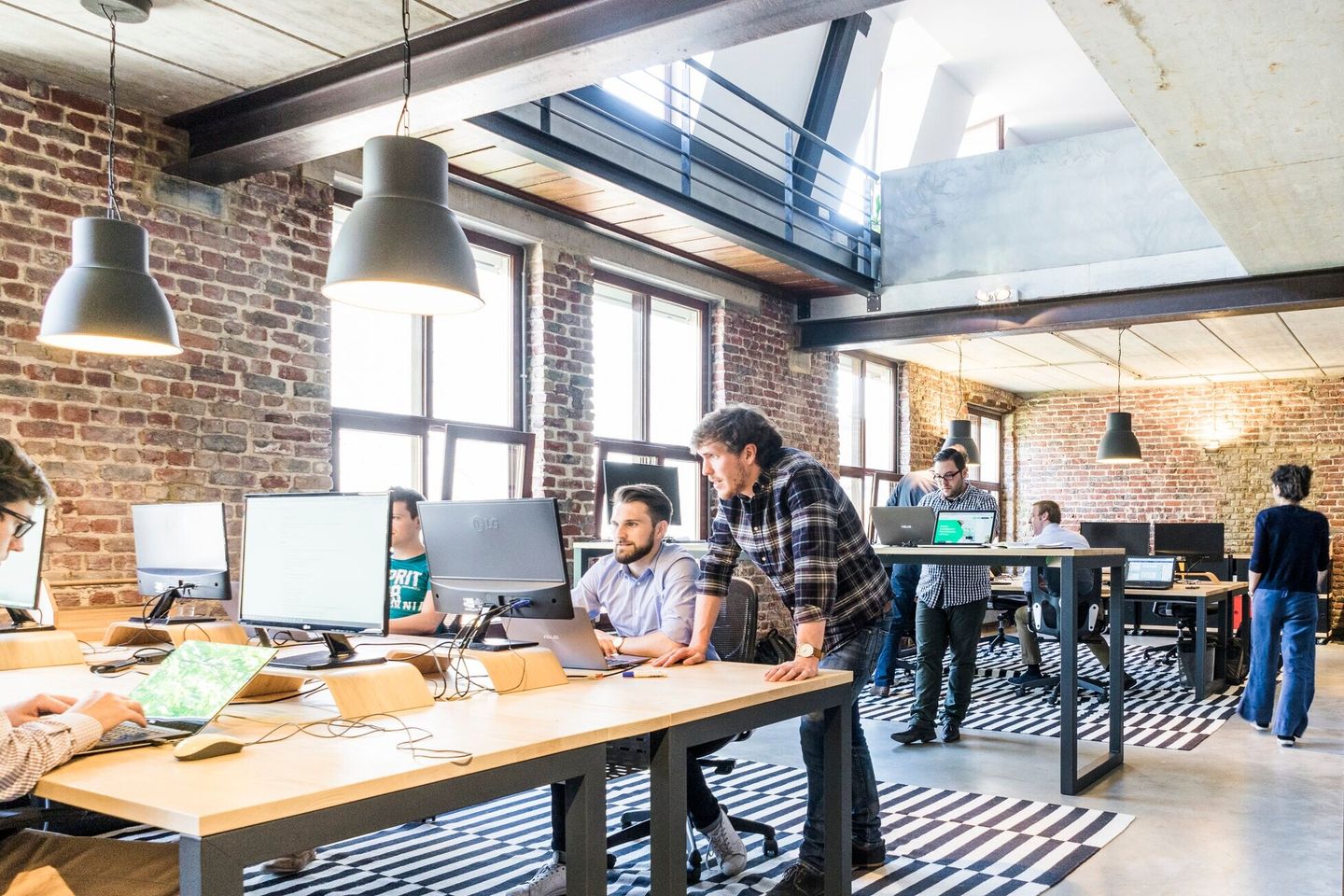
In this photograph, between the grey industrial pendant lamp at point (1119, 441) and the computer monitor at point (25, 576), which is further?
the grey industrial pendant lamp at point (1119, 441)

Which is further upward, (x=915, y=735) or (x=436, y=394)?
(x=436, y=394)

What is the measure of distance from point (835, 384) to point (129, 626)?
700cm

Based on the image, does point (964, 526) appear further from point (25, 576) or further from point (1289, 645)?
point (25, 576)

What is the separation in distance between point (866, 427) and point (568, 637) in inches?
320

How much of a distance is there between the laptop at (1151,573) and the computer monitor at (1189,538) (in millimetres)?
4200

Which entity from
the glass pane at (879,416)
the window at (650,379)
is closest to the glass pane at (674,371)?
the window at (650,379)

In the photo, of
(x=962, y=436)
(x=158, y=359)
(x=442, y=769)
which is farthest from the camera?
(x=962, y=436)

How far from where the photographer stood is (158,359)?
471 centimetres

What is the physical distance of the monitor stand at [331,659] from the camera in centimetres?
262

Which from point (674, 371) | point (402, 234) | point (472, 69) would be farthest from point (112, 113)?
point (674, 371)

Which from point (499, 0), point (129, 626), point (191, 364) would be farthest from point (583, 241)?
point (129, 626)

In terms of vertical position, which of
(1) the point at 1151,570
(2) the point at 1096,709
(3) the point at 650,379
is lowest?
(2) the point at 1096,709

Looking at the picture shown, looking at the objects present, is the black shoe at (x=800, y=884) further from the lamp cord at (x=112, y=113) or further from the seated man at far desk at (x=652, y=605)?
the lamp cord at (x=112, y=113)

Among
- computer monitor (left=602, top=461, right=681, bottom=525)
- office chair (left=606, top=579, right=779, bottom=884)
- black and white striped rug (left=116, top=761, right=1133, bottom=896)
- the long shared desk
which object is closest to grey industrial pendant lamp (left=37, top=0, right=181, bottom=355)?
the long shared desk
